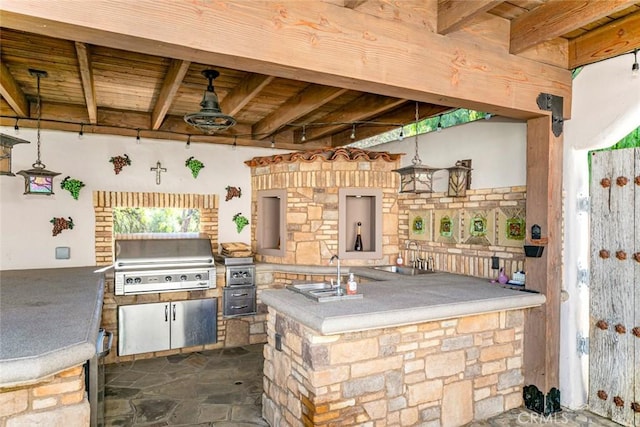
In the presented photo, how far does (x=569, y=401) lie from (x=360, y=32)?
332 centimetres

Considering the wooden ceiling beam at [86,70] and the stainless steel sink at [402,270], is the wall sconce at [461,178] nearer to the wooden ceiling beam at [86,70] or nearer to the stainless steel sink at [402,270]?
the stainless steel sink at [402,270]

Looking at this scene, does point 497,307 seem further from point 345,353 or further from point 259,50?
point 259,50

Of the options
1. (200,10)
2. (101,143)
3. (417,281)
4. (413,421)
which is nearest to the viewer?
(200,10)

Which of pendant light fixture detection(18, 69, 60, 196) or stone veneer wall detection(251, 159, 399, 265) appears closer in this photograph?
pendant light fixture detection(18, 69, 60, 196)

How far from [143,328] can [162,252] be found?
34.8 inches

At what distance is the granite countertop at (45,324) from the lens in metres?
1.77

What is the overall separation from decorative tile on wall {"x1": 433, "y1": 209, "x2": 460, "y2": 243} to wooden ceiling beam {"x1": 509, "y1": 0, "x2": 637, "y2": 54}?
1896 millimetres

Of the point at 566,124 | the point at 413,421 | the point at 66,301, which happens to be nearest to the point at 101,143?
the point at 66,301

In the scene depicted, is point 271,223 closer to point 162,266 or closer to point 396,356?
point 162,266

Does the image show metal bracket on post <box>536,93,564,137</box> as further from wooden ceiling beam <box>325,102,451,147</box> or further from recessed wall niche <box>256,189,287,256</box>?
recessed wall niche <box>256,189,287,256</box>

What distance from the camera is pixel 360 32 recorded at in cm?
230

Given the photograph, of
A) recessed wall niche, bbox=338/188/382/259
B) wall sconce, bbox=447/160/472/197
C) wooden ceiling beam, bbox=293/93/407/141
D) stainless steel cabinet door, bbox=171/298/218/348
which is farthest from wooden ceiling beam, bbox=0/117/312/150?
wall sconce, bbox=447/160/472/197

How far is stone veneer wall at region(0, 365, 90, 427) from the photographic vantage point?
1848mm

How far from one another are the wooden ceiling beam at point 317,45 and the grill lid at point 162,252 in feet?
10.4
